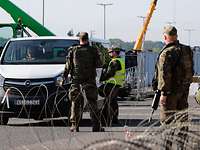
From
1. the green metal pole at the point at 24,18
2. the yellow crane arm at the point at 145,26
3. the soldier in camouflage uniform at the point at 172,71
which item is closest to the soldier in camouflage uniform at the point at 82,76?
the soldier in camouflage uniform at the point at 172,71

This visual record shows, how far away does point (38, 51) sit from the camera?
45.4 ft

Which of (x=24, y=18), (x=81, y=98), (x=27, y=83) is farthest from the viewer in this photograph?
(x=24, y=18)

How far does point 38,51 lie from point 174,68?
625 centimetres

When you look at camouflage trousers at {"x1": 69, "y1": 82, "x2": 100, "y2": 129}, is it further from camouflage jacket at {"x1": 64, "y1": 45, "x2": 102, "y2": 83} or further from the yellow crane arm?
the yellow crane arm

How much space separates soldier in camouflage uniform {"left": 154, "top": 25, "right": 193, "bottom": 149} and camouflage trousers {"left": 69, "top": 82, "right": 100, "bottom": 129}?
3.57 meters

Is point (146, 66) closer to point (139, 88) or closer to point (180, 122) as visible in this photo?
point (139, 88)

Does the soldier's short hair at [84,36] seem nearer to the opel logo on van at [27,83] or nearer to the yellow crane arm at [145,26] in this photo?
the opel logo on van at [27,83]

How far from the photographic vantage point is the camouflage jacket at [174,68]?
799 centimetres

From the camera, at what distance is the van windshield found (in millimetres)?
13594

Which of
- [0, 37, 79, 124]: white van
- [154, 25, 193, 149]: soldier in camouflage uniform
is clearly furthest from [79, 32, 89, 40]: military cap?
[154, 25, 193, 149]: soldier in camouflage uniform

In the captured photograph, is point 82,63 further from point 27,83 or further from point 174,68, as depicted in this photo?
point 174,68

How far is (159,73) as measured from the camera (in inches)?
319

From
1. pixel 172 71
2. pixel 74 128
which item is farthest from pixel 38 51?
pixel 172 71

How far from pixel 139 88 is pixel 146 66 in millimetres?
980
